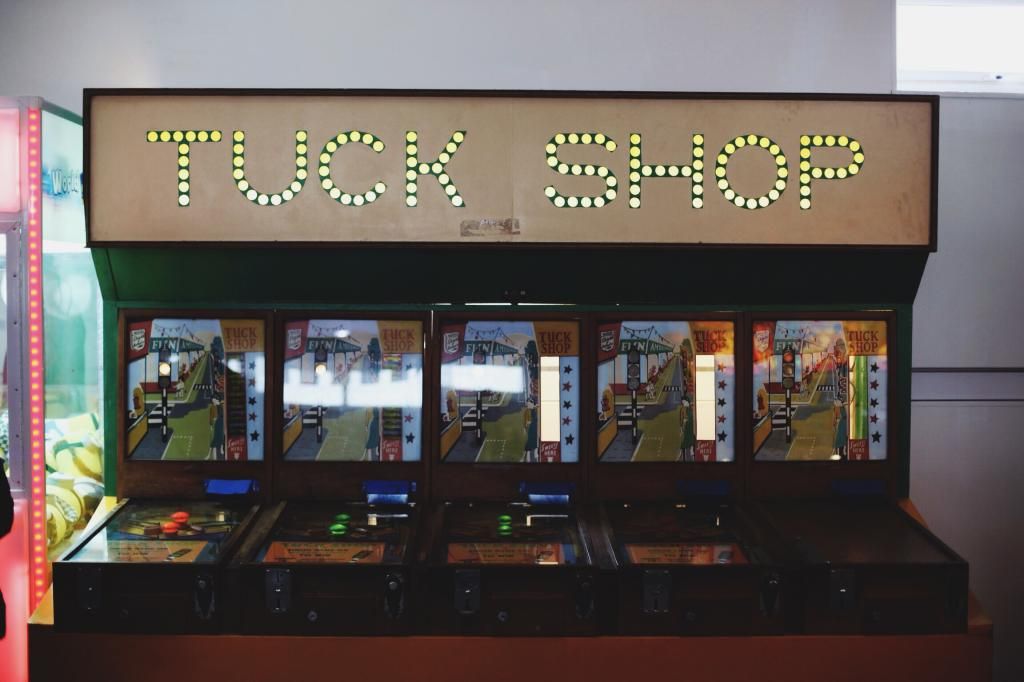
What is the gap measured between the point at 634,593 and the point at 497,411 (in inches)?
28.8

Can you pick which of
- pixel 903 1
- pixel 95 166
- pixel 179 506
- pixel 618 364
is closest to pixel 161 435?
pixel 179 506

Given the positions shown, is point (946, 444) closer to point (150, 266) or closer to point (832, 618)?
point (832, 618)

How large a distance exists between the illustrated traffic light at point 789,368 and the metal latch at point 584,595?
97 centimetres

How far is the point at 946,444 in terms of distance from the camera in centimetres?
332

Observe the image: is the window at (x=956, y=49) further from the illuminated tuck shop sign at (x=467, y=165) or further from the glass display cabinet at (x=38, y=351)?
the glass display cabinet at (x=38, y=351)

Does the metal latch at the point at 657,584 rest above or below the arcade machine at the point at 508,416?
below

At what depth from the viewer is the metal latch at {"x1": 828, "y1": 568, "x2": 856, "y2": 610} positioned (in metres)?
2.18

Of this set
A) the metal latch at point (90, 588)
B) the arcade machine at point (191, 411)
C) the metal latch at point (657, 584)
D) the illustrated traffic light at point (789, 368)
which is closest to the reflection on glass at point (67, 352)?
the arcade machine at point (191, 411)

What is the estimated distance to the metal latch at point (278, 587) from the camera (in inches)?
85.2

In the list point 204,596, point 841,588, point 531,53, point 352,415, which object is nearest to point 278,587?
point 204,596

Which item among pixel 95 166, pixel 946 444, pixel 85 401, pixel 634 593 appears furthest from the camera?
pixel 946 444

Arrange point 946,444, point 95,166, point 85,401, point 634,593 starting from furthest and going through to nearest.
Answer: point 946,444
point 85,401
point 95,166
point 634,593

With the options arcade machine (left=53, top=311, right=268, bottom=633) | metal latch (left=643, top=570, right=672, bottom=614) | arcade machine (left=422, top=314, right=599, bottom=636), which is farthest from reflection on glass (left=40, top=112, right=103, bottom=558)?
metal latch (left=643, top=570, right=672, bottom=614)

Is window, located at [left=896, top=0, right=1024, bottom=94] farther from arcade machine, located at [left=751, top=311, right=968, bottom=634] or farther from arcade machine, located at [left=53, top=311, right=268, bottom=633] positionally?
arcade machine, located at [left=53, top=311, right=268, bottom=633]
